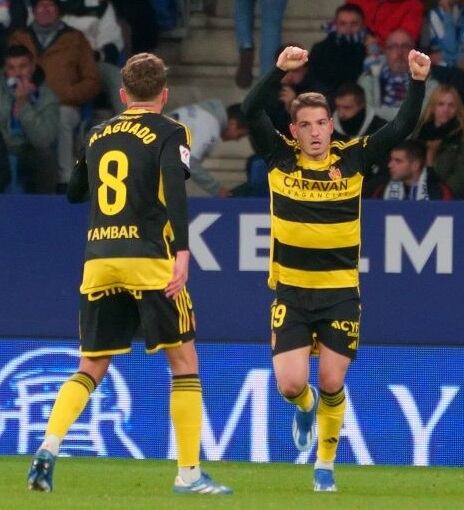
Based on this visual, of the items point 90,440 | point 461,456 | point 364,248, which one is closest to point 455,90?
point 364,248

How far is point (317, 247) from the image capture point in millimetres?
7664

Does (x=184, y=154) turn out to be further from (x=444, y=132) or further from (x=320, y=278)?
(x=444, y=132)

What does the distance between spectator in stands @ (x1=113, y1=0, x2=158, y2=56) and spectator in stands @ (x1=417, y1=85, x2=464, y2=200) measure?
2.24 metres

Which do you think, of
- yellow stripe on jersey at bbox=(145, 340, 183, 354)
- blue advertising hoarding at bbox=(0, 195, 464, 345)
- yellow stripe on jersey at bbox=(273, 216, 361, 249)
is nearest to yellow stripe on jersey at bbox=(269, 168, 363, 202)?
yellow stripe on jersey at bbox=(273, 216, 361, 249)

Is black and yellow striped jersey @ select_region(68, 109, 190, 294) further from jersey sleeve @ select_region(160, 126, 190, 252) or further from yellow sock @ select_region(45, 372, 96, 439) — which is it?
yellow sock @ select_region(45, 372, 96, 439)

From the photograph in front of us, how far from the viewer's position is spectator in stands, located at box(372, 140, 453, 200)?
35.8 ft

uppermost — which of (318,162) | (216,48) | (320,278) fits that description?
(216,48)

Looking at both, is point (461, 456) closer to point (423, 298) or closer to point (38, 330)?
point (423, 298)

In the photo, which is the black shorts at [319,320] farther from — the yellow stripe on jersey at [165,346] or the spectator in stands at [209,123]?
the spectator in stands at [209,123]

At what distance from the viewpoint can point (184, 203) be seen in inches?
265

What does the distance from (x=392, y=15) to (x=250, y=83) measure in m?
1.12

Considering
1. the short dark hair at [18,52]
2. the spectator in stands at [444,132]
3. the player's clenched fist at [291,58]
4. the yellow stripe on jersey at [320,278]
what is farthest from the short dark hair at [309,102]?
the short dark hair at [18,52]

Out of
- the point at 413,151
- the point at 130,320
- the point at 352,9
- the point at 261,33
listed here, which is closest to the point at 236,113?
the point at 261,33

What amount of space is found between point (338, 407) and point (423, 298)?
282 centimetres
